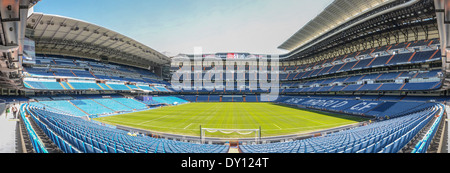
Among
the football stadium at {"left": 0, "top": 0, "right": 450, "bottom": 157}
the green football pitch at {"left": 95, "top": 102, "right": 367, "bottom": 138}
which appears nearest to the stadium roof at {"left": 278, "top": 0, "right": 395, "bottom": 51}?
the football stadium at {"left": 0, "top": 0, "right": 450, "bottom": 157}

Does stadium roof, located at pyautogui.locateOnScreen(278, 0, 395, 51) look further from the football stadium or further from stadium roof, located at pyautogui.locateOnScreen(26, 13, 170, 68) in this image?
stadium roof, located at pyautogui.locateOnScreen(26, 13, 170, 68)

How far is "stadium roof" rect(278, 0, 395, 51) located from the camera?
3714 cm

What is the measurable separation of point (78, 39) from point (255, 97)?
5579cm

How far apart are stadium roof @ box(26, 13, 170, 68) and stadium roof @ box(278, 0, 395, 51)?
153 feet

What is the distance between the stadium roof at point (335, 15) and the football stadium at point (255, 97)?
0.26 m

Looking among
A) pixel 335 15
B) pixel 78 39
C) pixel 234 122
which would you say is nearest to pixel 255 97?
pixel 335 15

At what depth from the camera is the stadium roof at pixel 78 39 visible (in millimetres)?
28828

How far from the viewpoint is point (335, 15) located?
4344 centimetres

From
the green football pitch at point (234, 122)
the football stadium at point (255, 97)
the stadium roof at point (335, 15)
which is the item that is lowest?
the green football pitch at point (234, 122)

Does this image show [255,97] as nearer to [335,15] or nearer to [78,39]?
[335,15]

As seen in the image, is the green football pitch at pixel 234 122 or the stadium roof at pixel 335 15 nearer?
the green football pitch at pixel 234 122

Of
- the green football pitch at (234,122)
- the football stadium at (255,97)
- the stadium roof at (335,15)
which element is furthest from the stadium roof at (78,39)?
the stadium roof at (335,15)

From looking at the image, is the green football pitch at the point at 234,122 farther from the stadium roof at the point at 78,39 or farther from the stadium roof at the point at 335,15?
the stadium roof at the point at 335,15
